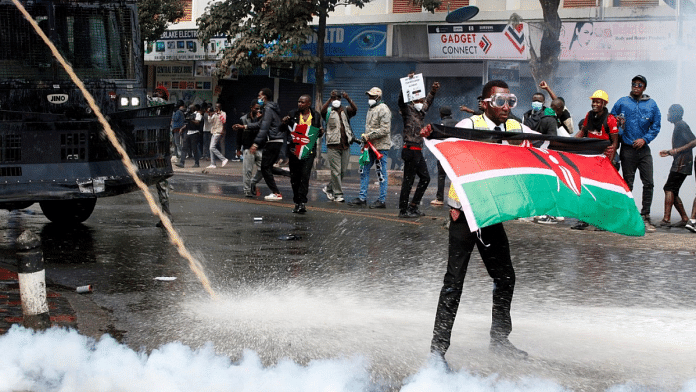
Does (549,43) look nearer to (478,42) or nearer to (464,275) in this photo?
(478,42)

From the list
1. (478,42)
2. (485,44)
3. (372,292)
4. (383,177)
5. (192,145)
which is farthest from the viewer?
(192,145)

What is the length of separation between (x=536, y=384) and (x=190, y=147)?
78.8ft

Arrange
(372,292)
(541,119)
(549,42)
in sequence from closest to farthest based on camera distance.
→ (372,292) → (541,119) → (549,42)

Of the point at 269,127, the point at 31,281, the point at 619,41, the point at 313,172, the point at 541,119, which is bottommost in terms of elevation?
the point at 313,172

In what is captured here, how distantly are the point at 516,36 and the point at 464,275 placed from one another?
18.4 m

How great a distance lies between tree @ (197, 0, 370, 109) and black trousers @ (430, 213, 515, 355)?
1693cm

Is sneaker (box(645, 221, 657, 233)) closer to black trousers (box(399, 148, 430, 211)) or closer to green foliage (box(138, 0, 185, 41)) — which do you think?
black trousers (box(399, 148, 430, 211))

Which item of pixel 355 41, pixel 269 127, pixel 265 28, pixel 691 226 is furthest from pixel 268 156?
pixel 355 41

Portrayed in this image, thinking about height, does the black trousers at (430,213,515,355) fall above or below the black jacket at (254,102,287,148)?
below

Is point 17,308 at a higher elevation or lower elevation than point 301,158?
lower

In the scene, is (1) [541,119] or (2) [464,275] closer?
(2) [464,275]

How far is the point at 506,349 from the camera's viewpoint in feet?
19.7

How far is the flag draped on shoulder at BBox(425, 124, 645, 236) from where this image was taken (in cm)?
558

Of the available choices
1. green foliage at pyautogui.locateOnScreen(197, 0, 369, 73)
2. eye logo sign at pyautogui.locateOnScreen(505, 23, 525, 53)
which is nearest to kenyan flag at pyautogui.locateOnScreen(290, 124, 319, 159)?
green foliage at pyautogui.locateOnScreen(197, 0, 369, 73)
